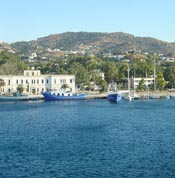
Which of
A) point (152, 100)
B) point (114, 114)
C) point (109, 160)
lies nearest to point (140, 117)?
point (114, 114)

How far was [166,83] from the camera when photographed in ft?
253

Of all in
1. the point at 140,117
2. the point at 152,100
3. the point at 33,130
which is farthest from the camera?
the point at 152,100

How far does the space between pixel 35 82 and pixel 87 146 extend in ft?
146

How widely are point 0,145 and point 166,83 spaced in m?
53.7

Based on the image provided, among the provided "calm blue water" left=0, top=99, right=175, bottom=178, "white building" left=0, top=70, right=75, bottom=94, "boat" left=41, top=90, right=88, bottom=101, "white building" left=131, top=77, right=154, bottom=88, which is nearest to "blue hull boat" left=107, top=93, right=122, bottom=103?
"boat" left=41, top=90, right=88, bottom=101

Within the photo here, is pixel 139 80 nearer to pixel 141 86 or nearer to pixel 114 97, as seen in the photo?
pixel 141 86

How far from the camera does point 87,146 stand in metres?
25.5

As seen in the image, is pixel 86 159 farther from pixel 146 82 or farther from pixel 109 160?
pixel 146 82

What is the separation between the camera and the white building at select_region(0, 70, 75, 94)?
6869 centimetres

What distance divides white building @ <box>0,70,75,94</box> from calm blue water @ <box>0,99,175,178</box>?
2759 centimetres

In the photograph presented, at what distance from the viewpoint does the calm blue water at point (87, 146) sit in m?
20.0

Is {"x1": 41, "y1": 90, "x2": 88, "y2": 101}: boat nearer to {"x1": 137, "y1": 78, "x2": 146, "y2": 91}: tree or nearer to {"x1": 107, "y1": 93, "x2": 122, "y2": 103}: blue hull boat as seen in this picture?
{"x1": 107, "y1": 93, "x2": 122, "y2": 103}: blue hull boat

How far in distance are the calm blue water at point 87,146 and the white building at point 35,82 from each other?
1086 inches

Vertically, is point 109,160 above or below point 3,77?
below
